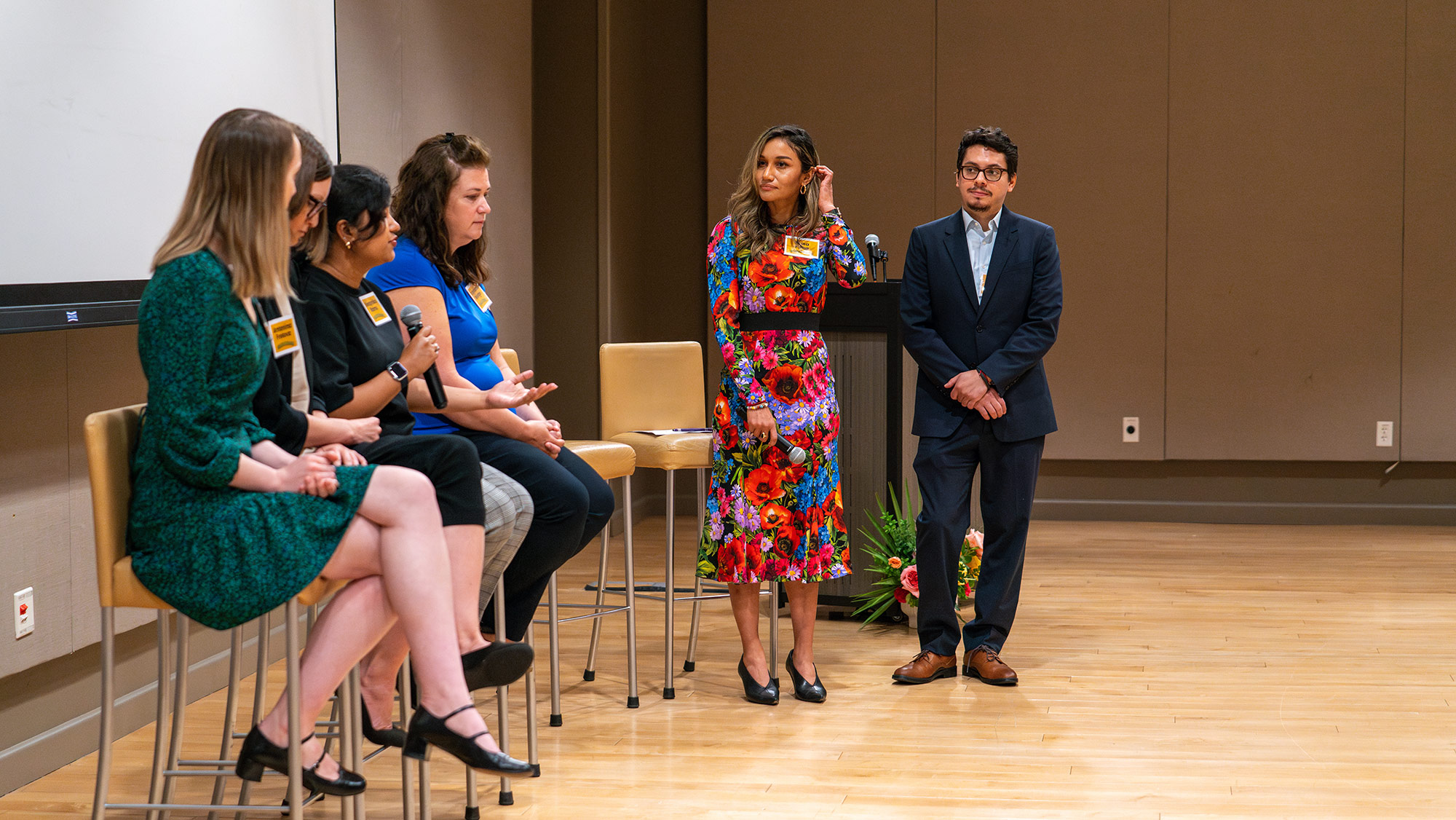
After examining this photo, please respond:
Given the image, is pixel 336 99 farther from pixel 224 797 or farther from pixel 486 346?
pixel 224 797

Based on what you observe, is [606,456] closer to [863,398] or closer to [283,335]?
[283,335]

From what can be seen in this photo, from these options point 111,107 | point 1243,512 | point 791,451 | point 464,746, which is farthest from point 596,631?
point 1243,512

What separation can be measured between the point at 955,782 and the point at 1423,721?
134 cm

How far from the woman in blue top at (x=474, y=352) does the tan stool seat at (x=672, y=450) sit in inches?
22.1

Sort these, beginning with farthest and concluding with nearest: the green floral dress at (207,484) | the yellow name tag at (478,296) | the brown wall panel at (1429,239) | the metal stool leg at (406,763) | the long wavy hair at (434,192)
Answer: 1. the brown wall panel at (1429,239)
2. the yellow name tag at (478,296)
3. the long wavy hair at (434,192)
4. the metal stool leg at (406,763)
5. the green floral dress at (207,484)

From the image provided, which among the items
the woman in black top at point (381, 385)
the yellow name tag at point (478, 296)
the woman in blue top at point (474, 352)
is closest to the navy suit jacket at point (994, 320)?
the woman in blue top at point (474, 352)

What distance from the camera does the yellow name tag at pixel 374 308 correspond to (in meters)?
2.60

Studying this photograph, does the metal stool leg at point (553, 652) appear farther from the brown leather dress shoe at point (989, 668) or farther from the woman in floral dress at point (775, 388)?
the brown leather dress shoe at point (989, 668)

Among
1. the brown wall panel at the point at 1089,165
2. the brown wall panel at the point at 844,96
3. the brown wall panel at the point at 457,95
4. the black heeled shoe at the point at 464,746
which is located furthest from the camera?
the brown wall panel at the point at 844,96

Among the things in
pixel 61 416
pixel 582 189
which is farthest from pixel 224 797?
pixel 582 189

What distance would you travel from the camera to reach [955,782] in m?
2.80

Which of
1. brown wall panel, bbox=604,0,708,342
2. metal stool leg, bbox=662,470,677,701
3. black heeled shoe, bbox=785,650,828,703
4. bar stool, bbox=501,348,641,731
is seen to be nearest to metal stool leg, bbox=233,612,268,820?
bar stool, bbox=501,348,641,731

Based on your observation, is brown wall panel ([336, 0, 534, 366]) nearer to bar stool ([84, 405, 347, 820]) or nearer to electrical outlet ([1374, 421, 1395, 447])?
bar stool ([84, 405, 347, 820])

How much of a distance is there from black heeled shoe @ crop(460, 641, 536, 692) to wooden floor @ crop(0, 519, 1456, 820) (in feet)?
1.45
